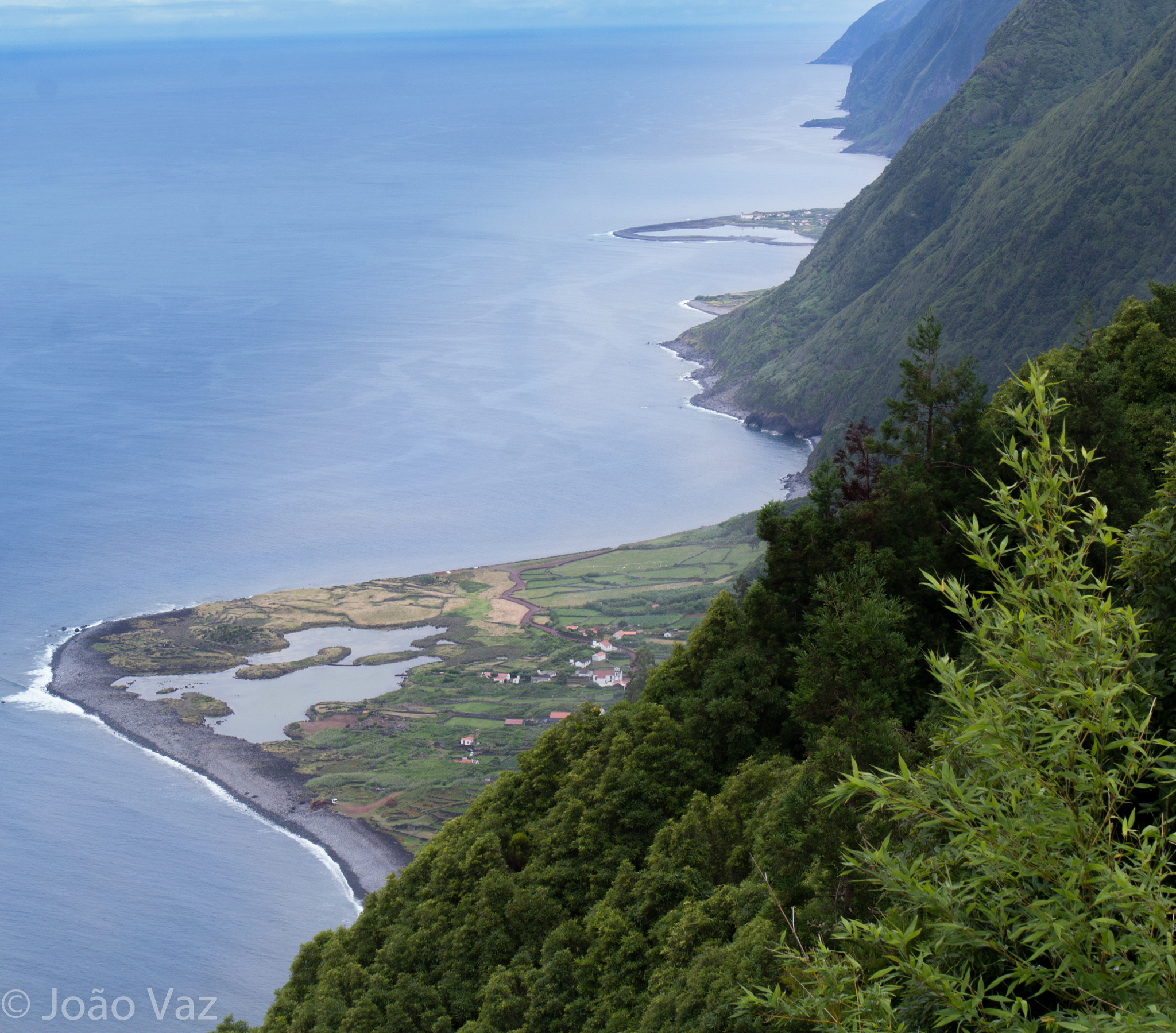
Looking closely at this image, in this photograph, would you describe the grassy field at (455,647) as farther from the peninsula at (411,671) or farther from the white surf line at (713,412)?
the white surf line at (713,412)

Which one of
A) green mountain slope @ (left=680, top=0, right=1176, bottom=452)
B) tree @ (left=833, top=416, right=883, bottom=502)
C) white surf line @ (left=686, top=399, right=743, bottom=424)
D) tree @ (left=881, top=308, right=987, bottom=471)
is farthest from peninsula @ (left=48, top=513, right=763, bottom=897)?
white surf line @ (left=686, top=399, right=743, bottom=424)

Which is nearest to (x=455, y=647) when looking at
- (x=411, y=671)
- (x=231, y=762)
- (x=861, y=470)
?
(x=411, y=671)

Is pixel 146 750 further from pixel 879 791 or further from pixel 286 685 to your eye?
pixel 879 791

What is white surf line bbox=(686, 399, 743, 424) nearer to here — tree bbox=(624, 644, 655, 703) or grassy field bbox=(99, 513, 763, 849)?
grassy field bbox=(99, 513, 763, 849)

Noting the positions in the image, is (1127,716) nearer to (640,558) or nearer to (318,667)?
(318,667)

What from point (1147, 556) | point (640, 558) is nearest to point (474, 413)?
point (640, 558)

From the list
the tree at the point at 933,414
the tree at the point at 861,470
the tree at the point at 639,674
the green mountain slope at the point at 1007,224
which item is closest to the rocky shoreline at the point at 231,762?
the tree at the point at 639,674
